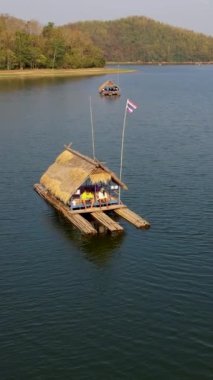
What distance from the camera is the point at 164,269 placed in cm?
3622

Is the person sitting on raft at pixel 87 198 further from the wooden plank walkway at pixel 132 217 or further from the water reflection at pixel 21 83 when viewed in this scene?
the water reflection at pixel 21 83

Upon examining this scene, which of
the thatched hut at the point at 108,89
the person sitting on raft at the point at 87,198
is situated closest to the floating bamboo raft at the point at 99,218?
Result: the person sitting on raft at the point at 87,198

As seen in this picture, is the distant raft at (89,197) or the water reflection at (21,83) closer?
the distant raft at (89,197)

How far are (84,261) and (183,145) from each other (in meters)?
42.7

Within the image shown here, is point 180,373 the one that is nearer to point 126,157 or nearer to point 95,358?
point 95,358

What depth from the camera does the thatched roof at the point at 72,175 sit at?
45219 millimetres

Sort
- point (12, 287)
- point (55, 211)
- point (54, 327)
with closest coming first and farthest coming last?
point (54, 327), point (12, 287), point (55, 211)

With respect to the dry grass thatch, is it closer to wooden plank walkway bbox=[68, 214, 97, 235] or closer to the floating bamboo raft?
the floating bamboo raft

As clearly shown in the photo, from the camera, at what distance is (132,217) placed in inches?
1735

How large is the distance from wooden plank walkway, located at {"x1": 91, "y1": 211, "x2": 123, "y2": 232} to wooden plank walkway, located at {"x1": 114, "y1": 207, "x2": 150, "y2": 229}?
123cm

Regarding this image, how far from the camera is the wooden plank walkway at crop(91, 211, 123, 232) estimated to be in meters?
42.1

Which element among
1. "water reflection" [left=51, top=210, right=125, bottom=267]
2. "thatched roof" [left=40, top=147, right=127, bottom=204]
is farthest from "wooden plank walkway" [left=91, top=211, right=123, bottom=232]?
"thatched roof" [left=40, top=147, right=127, bottom=204]

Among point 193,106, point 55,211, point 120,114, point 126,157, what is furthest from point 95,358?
point 193,106

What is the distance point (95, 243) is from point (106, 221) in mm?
2728
